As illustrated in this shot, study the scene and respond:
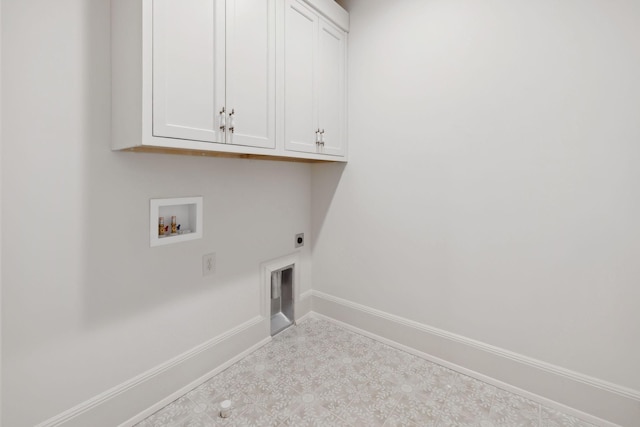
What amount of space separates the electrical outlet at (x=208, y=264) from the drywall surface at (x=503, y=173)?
3.58ft

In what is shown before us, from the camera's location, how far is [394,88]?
6.82ft

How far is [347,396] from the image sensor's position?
1665 millimetres

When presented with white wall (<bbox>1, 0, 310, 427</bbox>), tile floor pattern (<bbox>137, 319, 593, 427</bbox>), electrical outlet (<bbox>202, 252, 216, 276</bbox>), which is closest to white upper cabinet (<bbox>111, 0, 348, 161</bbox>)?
white wall (<bbox>1, 0, 310, 427</bbox>)

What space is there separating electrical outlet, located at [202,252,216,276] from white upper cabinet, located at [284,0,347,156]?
829 mm

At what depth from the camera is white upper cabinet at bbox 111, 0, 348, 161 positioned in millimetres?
1175

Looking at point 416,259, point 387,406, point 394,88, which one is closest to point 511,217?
point 416,259

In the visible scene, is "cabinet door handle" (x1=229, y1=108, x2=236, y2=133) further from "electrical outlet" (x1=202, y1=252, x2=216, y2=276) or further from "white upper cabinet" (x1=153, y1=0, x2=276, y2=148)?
"electrical outlet" (x1=202, y1=252, x2=216, y2=276)

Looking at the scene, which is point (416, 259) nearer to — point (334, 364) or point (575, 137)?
point (334, 364)

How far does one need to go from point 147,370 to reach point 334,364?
110 cm

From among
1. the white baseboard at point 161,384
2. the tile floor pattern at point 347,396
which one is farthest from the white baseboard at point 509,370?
the white baseboard at point 161,384

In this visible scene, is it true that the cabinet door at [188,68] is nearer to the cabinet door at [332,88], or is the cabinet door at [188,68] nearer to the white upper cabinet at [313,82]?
the white upper cabinet at [313,82]

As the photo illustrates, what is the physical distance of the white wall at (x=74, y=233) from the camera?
44.8 inches

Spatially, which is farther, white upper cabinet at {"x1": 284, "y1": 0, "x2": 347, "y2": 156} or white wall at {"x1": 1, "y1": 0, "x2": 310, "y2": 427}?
white upper cabinet at {"x1": 284, "y1": 0, "x2": 347, "y2": 156}

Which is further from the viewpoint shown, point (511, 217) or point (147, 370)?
point (511, 217)
